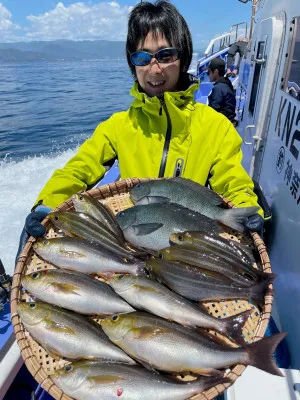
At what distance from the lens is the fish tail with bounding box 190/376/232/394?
1.41m

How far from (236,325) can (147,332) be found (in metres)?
0.43

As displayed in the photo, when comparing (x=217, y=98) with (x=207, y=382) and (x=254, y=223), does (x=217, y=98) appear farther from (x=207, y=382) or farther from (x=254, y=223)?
(x=207, y=382)

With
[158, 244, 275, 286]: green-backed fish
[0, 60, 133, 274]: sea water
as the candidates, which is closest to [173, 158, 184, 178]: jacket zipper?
[158, 244, 275, 286]: green-backed fish

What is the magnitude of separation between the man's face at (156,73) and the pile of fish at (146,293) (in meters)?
0.87

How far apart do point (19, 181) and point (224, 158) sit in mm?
8314

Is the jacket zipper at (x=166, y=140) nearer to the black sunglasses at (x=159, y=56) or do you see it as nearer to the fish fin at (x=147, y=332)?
the black sunglasses at (x=159, y=56)

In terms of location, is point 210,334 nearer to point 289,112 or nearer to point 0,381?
point 0,381

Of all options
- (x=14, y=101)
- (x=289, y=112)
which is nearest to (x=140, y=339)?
(x=289, y=112)

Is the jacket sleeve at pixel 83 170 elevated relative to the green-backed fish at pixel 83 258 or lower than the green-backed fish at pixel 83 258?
elevated

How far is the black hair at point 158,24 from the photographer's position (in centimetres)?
240

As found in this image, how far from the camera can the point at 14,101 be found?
2128 cm

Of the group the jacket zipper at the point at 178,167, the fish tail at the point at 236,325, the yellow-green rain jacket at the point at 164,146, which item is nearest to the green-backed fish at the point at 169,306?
the fish tail at the point at 236,325

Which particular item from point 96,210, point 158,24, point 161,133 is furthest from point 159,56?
point 96,210

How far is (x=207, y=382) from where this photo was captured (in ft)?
4.69
